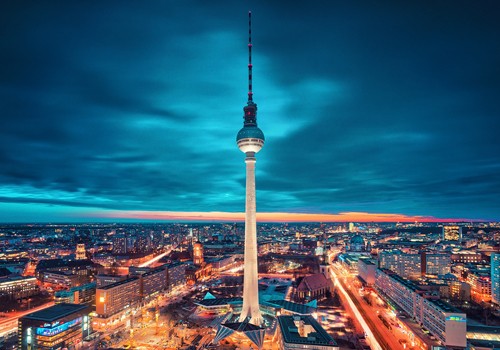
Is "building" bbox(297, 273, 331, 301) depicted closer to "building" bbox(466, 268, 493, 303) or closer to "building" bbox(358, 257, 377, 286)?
"building" bbox(358, 257, 377, 286)

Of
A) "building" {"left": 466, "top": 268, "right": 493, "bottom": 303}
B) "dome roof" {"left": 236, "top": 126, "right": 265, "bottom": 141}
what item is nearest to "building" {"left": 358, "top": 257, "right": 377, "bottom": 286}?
"building" {"left": 466, "top": 268, "right": 493, "bottom": 303}

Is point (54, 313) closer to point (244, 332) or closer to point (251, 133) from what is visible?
point (244, 332)

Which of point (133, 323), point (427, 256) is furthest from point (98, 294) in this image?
point (427, 256)

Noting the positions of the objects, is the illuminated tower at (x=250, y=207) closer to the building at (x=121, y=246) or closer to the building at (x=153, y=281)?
the building at (x=153, y=281)

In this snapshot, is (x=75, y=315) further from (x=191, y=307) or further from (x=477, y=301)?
(x=477, y=301)

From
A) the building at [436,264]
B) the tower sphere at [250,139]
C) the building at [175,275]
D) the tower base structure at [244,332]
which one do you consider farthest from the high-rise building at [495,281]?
the building at [175,275]

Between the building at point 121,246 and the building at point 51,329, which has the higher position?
the building at point 51,329
